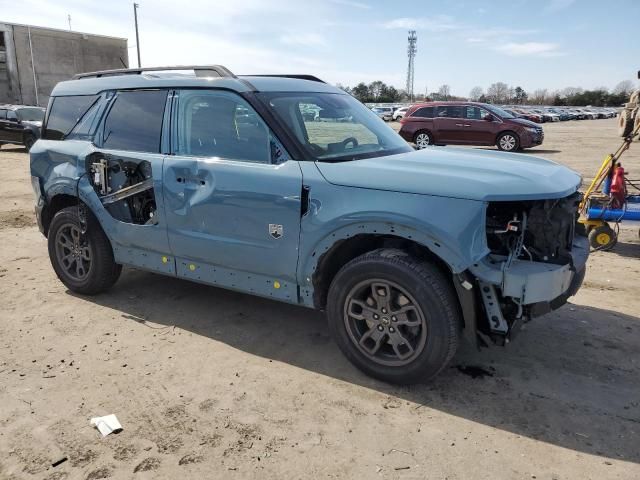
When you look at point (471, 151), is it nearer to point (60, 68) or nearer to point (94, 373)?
point (94, 373)

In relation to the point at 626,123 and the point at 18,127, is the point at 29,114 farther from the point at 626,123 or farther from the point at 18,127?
the point at 626,123

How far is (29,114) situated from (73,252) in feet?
54.0

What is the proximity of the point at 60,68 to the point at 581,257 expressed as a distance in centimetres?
6148

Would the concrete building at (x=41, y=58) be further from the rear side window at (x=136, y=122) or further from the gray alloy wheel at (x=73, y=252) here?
the rear side window at (x=136, y=122)

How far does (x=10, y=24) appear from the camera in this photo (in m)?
49.7

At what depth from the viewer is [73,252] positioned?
4969 mm

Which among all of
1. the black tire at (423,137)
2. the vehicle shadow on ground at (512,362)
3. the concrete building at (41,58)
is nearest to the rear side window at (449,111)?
the black tire at (423,137)

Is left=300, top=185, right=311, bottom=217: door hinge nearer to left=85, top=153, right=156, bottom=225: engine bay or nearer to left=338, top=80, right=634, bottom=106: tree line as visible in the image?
left=85, top=153, right=156, bottom=225: engine bay

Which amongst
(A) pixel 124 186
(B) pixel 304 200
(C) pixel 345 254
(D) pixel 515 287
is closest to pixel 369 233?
(C) pixel 345 254

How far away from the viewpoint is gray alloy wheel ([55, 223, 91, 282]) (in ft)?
16.0

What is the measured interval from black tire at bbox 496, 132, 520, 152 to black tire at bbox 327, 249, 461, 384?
16.9 metres

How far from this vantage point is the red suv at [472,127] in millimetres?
18750

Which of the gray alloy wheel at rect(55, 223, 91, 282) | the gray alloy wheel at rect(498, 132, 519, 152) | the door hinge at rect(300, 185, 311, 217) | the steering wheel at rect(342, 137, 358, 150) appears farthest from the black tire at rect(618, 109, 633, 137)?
the gray alloy wheel at rect(498, 132, 519, 152)

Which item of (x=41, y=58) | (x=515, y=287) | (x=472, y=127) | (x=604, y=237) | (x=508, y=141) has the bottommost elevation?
(x=604, y=237)
